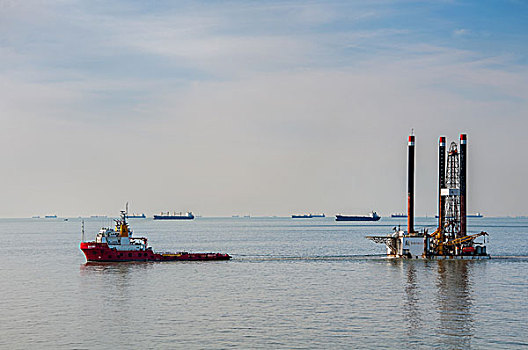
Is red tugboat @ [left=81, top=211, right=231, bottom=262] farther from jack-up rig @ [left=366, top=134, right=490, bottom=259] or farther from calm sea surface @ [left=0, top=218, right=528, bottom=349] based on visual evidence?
jack-up rig @ [left=366, top=134, right=490, bottom=259]

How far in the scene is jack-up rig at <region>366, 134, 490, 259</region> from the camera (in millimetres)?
119125

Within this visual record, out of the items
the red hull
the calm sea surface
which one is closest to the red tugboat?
the red hull

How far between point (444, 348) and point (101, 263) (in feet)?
263

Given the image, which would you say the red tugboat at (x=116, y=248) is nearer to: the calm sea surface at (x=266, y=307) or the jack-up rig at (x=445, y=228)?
the calm sea surface at (x=266, y=307)

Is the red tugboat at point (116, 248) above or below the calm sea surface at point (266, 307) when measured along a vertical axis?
above

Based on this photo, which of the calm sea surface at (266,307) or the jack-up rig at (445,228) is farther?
the jack-up rig at (445,228)

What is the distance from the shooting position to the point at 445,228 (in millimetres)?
122812

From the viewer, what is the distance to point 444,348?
47.9 m

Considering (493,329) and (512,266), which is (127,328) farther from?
(512,266)

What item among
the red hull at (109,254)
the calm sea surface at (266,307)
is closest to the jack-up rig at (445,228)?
the calm sea surface at (266,307)

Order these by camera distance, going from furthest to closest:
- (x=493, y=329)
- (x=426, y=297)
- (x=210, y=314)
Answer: (x=426, y=297), (x=210, y=314), (x=493, y=329)

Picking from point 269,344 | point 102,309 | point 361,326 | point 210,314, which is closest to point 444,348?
point 361,326

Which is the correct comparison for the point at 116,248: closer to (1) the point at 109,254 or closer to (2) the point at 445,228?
(1) the point at 109,254

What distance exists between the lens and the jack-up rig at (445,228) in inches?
4690
